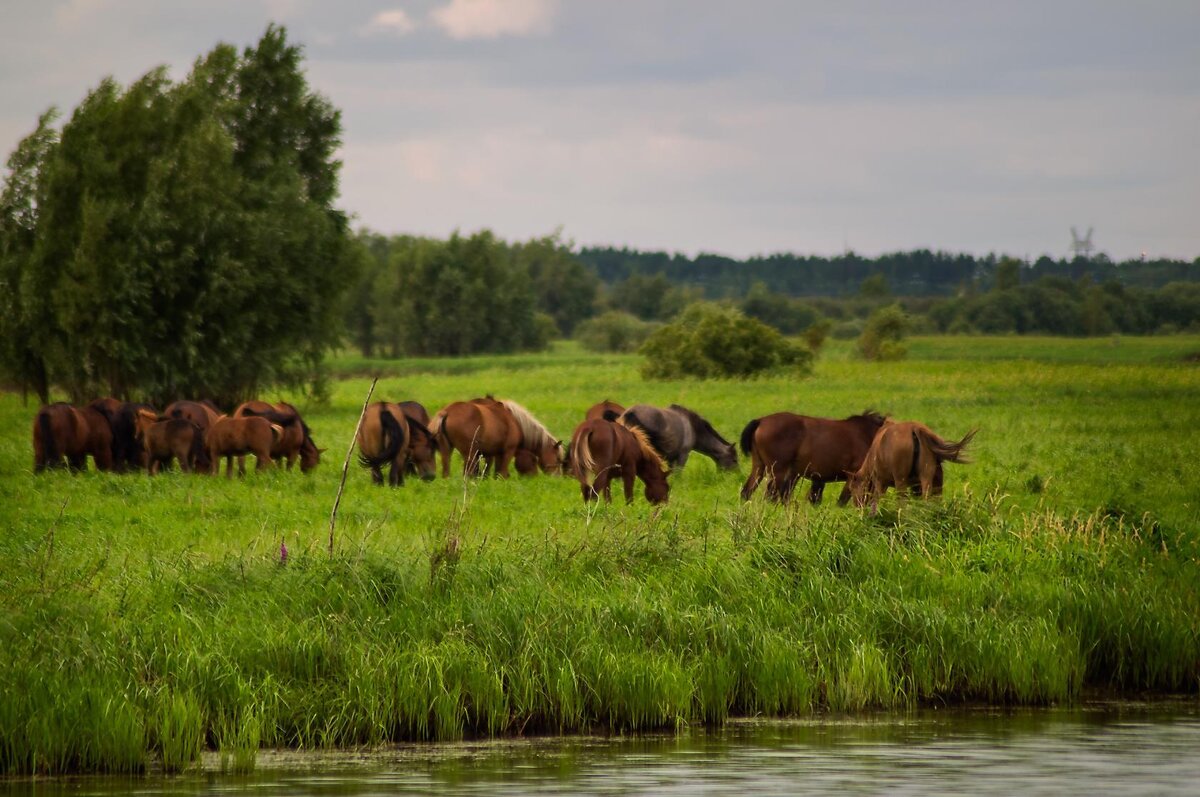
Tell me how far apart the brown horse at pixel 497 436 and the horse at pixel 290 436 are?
8.11 ft

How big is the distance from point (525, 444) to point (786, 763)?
47.5ft

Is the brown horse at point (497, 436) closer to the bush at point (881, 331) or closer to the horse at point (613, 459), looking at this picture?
the horse at point (613, 459)

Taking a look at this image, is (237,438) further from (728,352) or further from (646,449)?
(728,352)

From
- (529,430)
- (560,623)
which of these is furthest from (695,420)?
(560,623)

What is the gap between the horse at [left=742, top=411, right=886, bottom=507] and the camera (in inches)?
736

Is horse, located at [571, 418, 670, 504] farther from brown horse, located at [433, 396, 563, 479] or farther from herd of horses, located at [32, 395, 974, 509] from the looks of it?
brown horse, located at [433, 396, 563, 479]

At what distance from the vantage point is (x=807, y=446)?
1872 centimetres

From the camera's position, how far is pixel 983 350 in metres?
70.4

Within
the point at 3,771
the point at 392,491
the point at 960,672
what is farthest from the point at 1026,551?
the point at 392,491

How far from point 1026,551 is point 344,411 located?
107 ft

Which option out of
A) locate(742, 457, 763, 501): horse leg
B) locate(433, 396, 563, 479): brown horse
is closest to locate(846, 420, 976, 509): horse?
locate(742, 457, 763, 501): horse leg

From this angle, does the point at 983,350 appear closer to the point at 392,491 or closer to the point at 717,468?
the point at 717,468

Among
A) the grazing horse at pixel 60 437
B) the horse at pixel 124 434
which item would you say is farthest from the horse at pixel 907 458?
the grazing horse at pixel 60 437

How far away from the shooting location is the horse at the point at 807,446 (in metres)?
18.7
